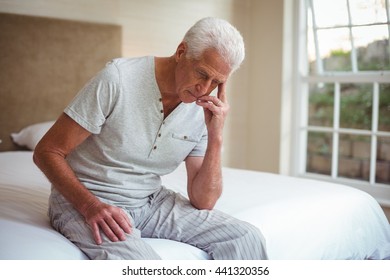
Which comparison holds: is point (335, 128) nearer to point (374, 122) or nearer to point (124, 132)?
point (374, 122)

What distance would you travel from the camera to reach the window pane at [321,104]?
3.29 metres

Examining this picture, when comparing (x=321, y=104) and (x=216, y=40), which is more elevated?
(x=216, y=40)

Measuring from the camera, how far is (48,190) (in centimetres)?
173

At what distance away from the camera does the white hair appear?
123cm

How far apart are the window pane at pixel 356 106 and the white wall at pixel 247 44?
435mm

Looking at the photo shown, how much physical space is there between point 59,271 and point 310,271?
642mm

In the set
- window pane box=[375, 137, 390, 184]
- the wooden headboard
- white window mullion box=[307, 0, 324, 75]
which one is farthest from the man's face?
white window mullion box=[307, 0, 324, 75]

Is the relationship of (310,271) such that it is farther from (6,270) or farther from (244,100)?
(244,100)

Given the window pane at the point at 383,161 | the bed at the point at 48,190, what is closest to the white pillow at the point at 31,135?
the bed at the point at 48,190

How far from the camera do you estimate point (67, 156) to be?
1294 mm

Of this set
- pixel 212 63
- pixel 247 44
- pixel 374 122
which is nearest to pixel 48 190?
pixel 212 63

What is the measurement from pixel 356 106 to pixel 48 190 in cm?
215

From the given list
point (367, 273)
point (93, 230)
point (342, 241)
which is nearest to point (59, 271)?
point (93, 230)

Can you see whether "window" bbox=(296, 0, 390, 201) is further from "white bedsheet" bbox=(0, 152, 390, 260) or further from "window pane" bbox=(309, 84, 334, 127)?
"white bedsheet" bbox=(0, 152, 390, 260)
